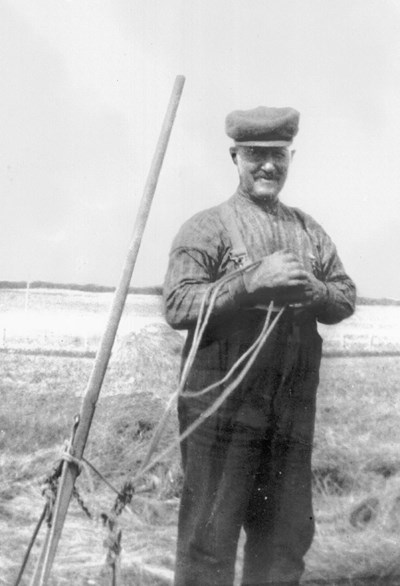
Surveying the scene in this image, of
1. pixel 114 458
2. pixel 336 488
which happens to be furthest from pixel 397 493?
pixel 114 458

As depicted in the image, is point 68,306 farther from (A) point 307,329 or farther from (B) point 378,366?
(A) point 307,329

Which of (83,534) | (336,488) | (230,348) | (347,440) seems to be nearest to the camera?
(230,348)

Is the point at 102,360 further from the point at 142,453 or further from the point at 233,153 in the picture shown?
the point at 142,453

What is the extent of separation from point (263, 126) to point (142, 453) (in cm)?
261

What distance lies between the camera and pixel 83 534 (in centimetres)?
420

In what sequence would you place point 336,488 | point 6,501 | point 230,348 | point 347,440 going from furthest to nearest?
point 347,440 → point 336,488 → point 6,501 → point 230,348

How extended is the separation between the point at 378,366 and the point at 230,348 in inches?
154

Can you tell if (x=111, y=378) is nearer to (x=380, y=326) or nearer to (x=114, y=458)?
(x=114, y=458)

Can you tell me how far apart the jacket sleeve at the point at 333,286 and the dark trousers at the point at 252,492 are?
22cm

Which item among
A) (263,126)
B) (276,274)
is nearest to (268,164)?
(263,126)

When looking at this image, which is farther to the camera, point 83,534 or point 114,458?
point 114,458

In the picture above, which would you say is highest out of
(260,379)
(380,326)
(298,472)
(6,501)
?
(260,379)

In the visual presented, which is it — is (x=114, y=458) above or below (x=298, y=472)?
below

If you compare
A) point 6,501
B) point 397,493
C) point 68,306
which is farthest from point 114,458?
point 397,493
